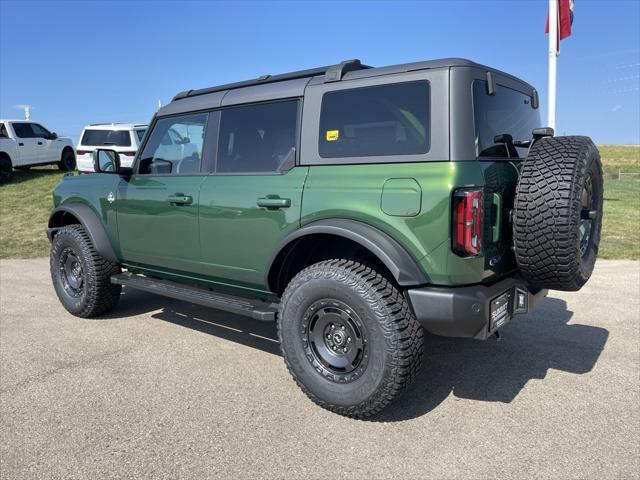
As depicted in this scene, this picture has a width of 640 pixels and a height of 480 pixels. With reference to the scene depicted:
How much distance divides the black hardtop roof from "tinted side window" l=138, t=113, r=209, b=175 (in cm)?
32

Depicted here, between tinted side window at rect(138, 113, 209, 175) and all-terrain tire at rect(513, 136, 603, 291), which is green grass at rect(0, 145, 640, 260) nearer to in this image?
tinted side window at rect(138, 113, 209, 175)

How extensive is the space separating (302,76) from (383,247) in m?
1.52

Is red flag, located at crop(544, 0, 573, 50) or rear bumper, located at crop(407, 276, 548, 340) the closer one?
rear bumper, located at crop(407, 276, 548, 340)

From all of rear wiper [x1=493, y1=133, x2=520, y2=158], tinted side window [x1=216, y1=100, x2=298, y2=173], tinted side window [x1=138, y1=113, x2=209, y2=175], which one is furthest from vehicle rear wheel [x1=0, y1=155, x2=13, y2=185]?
rear wiper [x1=493, y1=133, x2=520, y2=158]

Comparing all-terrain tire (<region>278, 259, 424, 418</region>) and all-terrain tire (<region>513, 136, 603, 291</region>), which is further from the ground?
all-terrain tire (<region>513, 136, 603, 291</region>)

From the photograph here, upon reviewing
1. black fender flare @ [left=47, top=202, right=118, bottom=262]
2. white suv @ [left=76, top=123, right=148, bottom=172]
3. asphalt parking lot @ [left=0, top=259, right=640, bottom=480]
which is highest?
white suv @ [left=76, top=123, right=148, bottom=172]

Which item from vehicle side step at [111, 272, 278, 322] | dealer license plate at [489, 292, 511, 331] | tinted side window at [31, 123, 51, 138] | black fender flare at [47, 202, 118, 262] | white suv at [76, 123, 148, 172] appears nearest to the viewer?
dealer license plate at [489, 292, 511, 331]

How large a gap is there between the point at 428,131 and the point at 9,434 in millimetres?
2895

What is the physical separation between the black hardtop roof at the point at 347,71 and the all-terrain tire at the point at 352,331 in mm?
1181

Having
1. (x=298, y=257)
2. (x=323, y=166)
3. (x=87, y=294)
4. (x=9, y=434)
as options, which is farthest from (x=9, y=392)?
(x=323, y=166)

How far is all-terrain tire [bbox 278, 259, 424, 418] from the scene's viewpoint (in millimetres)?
2879

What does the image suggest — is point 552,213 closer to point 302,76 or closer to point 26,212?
point 302,76

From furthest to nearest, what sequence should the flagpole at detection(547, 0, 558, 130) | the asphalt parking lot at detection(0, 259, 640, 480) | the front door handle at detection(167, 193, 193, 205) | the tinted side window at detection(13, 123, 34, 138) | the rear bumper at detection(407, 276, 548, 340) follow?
the tinted side window at detection(13, 123, 34, 138), the flagpole at detection(547, 0, 558, 130), the front door handle at detection(167, 193, 193, 205), the rear bumper at detection(407, 276, 548, 340), the asphalt parking lot at detection(0, 259, 640, 480)

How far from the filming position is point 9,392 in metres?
3.40
